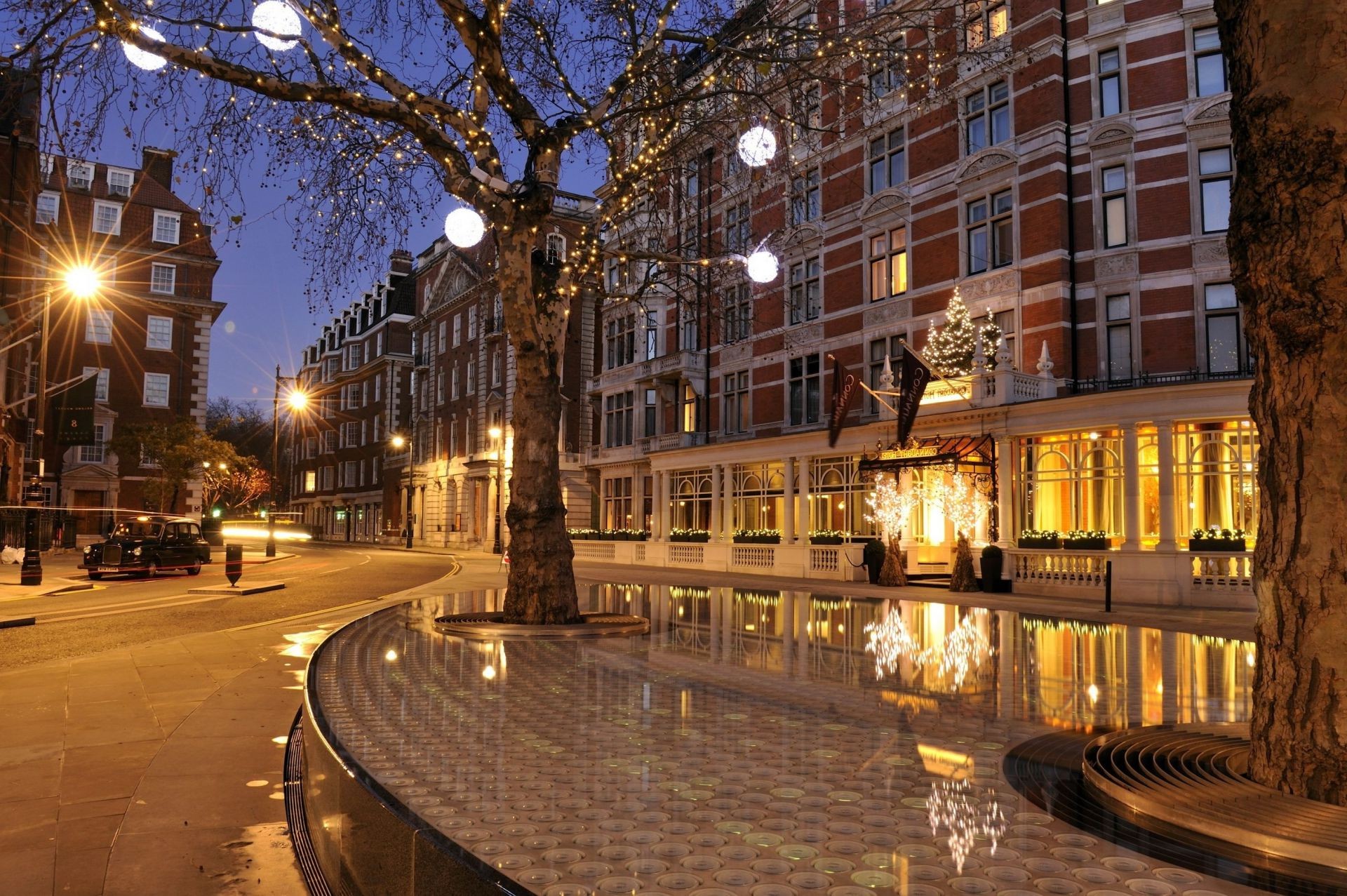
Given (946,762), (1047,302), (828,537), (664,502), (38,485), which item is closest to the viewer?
(946,762)

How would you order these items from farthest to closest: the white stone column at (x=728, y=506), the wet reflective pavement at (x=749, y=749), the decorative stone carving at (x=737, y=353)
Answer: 1. the decorative stone carving at (x=737, y=353)
2. the white stone column at (x=728, y=506)
3. the wet reflective pavement at (x=749, y=749)

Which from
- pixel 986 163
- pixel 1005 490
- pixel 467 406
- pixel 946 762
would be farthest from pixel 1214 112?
pixel 467 406

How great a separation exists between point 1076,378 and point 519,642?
1894 centimetres

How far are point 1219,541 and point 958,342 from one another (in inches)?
313

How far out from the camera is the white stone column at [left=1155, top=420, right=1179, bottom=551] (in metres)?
19.4

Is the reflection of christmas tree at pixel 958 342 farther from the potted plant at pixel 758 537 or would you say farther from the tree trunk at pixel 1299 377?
the tree trunk at pixel 1299 377

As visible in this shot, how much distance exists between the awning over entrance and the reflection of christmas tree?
1848 millimetres

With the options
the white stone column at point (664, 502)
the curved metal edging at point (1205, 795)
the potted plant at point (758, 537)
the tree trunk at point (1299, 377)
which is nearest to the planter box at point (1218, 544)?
the potted plant at point (758, 537)

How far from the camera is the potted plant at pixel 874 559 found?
23.7m

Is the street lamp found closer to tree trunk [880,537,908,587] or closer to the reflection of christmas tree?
tree trunk [880,537,908,587]

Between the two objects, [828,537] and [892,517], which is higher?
Result: [892,517]

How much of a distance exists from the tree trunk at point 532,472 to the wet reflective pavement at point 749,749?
3.83 feet

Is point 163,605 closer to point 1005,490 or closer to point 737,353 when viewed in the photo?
point 1005,490

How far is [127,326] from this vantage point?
153 feet
